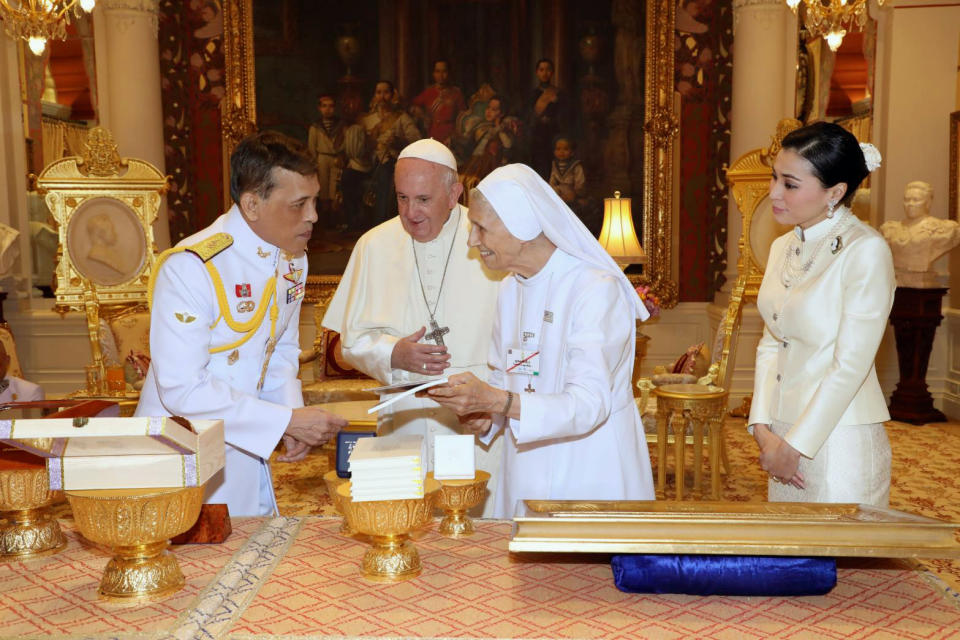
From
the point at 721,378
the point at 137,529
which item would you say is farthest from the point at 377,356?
the point at 721,378

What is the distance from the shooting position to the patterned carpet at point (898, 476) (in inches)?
231

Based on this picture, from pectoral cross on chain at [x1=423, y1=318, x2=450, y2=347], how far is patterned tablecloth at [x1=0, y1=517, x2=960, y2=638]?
1.73 meters

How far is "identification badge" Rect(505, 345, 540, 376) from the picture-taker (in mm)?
2750

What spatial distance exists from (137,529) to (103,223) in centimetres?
702

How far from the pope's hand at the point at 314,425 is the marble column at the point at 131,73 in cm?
767

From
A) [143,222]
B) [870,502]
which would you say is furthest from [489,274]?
[143,222]

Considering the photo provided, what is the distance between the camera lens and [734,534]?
6.21 feet

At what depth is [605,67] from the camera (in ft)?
33.9

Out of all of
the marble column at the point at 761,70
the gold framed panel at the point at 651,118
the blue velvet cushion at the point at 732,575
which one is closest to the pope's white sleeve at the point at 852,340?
the blue velvet cushion at the point at 732,575

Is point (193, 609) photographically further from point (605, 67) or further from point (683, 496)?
point (605, 67)

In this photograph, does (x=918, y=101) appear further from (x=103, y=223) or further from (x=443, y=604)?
(x=443, y=604)

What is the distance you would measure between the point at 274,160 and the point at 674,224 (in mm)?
8370

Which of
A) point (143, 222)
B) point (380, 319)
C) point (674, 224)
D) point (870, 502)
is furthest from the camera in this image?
point (674, 224)

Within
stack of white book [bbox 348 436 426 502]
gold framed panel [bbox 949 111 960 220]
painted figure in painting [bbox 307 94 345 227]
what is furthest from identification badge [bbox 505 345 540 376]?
painted figure in painting [bbox 307 94 345 227]
